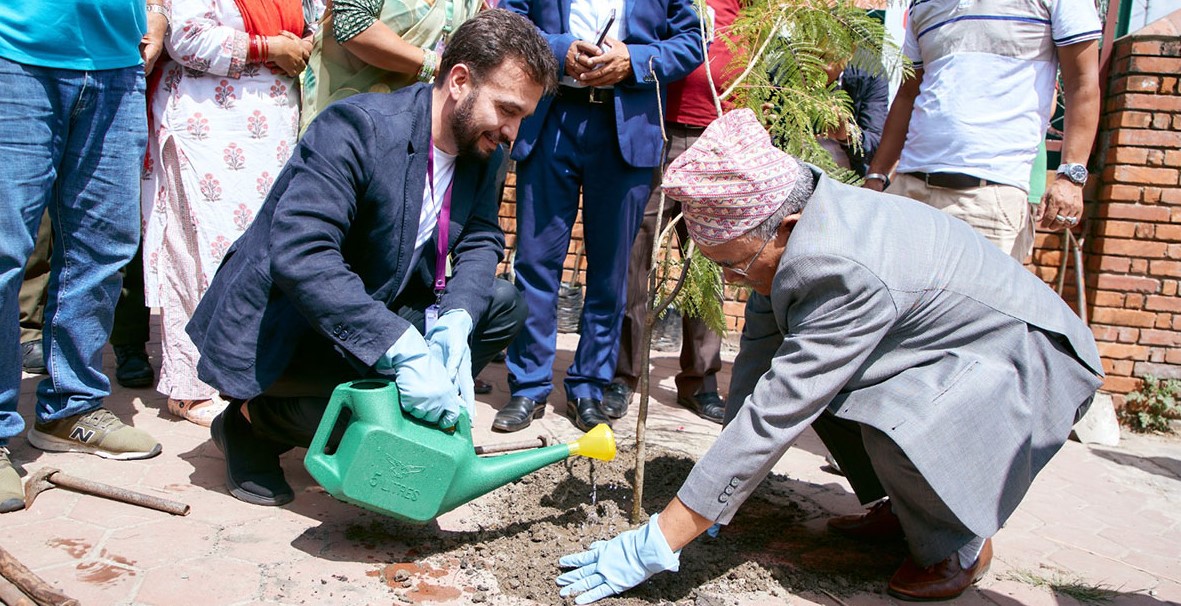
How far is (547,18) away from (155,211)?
5.71ft

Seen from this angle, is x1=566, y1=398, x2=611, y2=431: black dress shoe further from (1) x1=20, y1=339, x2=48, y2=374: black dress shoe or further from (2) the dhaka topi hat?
(1) x1=20, y1=339, x2=48, y2=374: black dress shoe

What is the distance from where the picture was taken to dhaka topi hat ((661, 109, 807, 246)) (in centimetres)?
217

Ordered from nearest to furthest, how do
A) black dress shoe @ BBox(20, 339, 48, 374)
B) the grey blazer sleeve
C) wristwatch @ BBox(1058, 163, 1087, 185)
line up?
the grey blazer sleeve, wristwatch @ BBox(1058, 163, 1087, 185), black dress shoe @ BBox(20, 339, 48, 374)

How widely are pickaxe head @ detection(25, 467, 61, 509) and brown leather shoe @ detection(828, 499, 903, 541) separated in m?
2.43

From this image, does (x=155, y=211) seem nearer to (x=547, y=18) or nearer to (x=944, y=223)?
(x=547, y=18)

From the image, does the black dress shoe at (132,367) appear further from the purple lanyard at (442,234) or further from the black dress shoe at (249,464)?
the purple lanyard at (442,234)

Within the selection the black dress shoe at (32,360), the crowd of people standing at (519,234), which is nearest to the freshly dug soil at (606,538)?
the crowd of people standing at (519,234)

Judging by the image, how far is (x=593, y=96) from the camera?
12.0 feet

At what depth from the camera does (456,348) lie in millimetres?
2604

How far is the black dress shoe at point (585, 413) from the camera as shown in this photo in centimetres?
374

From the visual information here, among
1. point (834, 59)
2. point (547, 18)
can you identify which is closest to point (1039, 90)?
point (834, 59)

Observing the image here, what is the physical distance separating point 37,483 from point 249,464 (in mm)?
576

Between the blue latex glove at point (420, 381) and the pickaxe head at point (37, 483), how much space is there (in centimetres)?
108

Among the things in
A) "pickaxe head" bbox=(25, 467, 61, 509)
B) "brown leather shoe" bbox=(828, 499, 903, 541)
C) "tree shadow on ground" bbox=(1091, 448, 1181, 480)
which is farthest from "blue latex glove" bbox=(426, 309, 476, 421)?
"tree shadow on ground" bbox=(1091, 448, 1181, 480)
